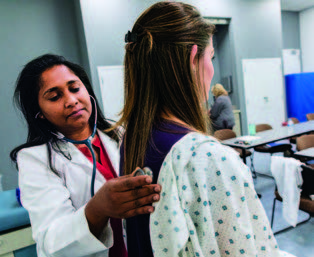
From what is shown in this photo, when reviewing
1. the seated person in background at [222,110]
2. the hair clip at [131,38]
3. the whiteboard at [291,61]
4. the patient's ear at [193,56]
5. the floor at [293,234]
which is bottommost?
the floor at [293,234]


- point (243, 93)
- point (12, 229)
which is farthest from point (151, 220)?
point (243, 93)

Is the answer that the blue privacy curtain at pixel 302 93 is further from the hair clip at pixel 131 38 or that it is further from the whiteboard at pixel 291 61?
the hair clip at pixel 131 38

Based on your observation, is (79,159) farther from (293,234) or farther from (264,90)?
(264,90)

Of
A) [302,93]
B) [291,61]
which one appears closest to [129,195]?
[302,93]

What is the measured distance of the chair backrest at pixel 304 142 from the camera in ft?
8.45

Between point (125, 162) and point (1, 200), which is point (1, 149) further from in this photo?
point (125, 162)

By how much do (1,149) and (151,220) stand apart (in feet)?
11.2

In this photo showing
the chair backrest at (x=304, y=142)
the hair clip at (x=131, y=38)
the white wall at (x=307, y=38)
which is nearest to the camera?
the hair clip at (x=131, y=38)

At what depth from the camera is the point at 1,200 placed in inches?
48.5

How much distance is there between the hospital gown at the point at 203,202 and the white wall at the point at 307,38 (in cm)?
791

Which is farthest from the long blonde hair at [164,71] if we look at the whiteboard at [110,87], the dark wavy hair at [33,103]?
the whiteboard at [110,87]

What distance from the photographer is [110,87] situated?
3639mm

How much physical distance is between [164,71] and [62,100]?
0.38 meters

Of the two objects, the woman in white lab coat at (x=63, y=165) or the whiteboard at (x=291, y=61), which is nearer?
the woman in white lab coat at (x=63, y=165)
